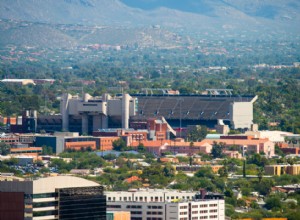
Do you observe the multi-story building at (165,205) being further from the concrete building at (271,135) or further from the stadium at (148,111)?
the stadium at (148,111)

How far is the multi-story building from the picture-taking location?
7338 cm

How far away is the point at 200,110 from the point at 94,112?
409 inches

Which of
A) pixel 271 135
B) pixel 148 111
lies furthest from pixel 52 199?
pixel 148 111

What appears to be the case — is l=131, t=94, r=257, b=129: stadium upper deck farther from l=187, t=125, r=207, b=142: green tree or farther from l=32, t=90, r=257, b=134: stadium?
l=187, t=125, r=207, b=142: green tree

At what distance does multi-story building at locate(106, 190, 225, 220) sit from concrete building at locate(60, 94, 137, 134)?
4987 cm

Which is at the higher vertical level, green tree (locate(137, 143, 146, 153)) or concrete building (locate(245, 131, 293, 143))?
concrete building (locate(245, 131, 293, 143))

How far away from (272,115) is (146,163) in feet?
127

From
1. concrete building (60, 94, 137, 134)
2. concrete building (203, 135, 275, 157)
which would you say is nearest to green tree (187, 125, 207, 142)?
concrete building (203, 135, 275, 157)

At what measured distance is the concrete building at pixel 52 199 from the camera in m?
61.6

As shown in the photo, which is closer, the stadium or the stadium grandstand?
the stadium

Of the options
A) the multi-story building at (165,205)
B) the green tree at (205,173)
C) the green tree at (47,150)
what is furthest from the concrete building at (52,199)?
the green tree at (47,150)

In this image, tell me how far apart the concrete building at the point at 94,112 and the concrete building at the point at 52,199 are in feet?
205

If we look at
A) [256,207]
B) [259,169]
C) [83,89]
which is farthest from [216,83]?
[256,207]

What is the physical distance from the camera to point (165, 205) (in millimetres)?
73562
